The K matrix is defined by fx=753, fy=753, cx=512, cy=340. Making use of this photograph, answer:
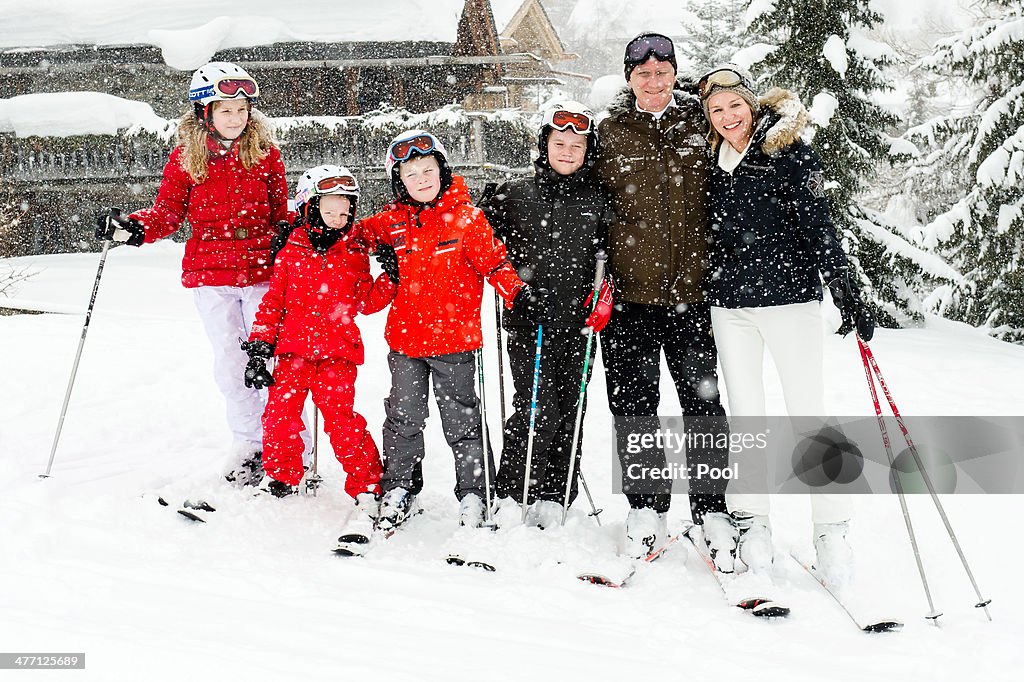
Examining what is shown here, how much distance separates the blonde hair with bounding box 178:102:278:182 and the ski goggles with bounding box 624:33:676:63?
2.07 metres

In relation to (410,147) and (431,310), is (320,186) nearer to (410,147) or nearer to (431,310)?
(410,147)

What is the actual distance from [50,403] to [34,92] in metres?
15.3

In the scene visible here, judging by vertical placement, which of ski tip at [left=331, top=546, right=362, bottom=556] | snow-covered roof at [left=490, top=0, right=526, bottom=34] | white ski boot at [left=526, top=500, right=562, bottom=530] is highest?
snow-covered roof at [left=490, top=0, right=526, bottom=34]

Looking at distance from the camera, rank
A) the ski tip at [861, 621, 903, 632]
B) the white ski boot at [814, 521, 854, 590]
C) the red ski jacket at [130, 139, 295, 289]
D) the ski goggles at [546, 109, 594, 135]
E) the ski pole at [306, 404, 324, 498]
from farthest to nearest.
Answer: the ski pole at [306, 404, 324, 498], the red ski jacket at [130, 139, 295, 289], the ski goggles at [546, 109, 594, 135], the white ski boot at [814, 521, 854, 590], the ski tip at [861, 621, 903, 632]

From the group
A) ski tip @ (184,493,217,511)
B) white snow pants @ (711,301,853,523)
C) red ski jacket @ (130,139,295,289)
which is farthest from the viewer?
red ski jacket @ (130,139,295,289)

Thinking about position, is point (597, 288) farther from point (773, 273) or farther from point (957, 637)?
point (957, 637)

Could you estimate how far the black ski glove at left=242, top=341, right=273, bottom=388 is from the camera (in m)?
3.78

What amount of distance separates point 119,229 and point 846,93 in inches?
411

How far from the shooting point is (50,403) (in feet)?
18.2

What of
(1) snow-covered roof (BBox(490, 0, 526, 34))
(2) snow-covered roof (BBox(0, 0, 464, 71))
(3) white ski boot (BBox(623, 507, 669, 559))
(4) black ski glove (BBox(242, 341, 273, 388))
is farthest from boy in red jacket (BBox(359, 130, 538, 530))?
(1) snow-covered roof (BBox(490, 0, 526, 34))

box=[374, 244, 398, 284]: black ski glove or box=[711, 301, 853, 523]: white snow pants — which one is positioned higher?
box=[374, 244, 398, 284]: black ski glove

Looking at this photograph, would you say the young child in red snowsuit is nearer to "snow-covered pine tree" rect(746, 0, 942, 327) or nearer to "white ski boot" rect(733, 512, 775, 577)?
"white ski boot" rect(733, 512, 775, 577)

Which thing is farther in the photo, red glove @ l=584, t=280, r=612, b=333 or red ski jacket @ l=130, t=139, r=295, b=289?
red ski jacket @ l=130, t=139, r=295, b=289

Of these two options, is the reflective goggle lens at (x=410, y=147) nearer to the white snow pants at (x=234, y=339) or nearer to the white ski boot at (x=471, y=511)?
the white snow pants at (x=234, y=339)
